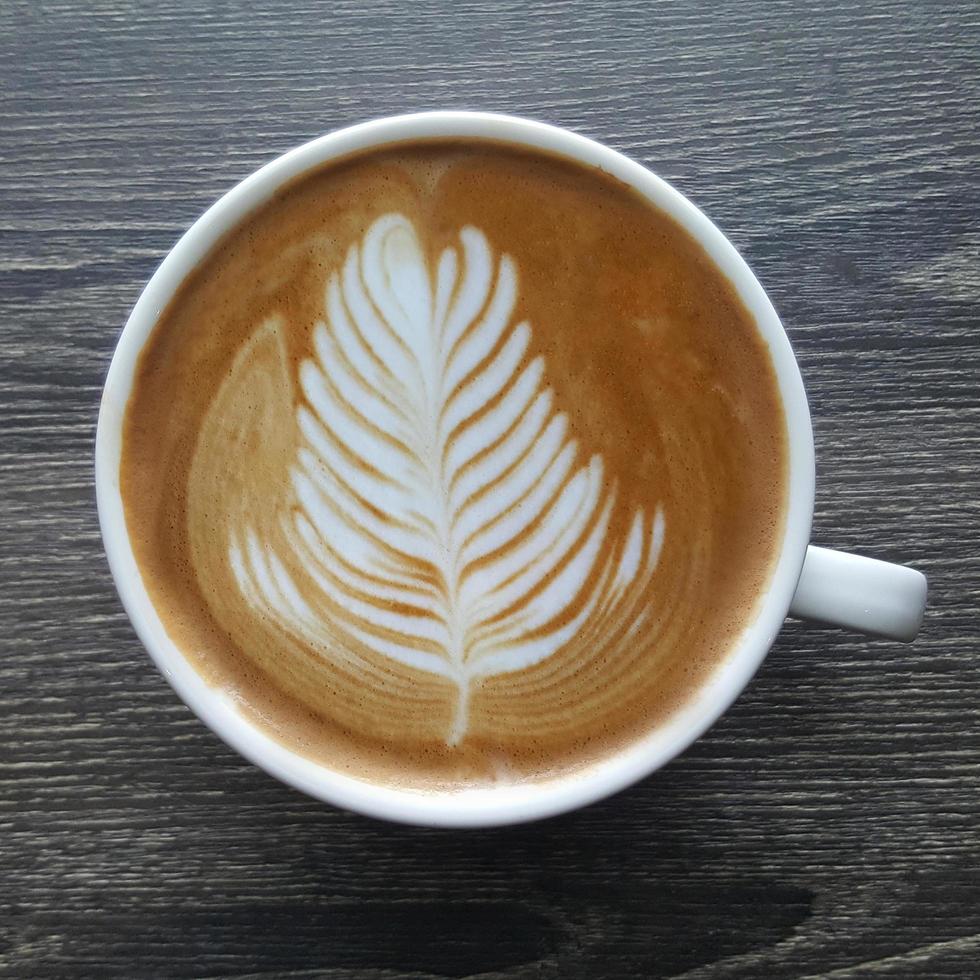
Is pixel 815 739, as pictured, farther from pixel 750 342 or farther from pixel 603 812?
pixel 750 342

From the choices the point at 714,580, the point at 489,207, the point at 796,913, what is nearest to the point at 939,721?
the point at 796,913

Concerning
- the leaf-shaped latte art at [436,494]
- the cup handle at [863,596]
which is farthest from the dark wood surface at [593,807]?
the leaf-shaped latte art at [436,494]

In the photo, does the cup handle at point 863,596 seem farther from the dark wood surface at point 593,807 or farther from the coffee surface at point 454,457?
the dark wood surface at point 593,807

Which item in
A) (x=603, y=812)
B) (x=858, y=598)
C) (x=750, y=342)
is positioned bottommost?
(x=603, y=812)

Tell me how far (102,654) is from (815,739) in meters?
0.83

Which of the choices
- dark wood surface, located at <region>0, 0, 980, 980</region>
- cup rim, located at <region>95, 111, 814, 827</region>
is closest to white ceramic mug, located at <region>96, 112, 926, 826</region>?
cup rim, located at <region>95, 111, 814, 827</region>

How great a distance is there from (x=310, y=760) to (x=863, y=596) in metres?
0.57

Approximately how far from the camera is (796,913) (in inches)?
44.6

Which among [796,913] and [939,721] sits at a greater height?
[939,721]

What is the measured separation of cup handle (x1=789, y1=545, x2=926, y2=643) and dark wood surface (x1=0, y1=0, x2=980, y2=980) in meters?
0.17

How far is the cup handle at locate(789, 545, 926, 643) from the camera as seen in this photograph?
0.96 m

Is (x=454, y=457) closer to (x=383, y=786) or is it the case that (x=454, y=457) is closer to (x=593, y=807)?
(x=383, y=786)

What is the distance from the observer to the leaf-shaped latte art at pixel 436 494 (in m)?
0.94

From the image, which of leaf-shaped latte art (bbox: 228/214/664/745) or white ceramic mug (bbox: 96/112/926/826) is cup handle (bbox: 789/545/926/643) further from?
leaf-shaped latte art (bbox: 228/214/664/745)
